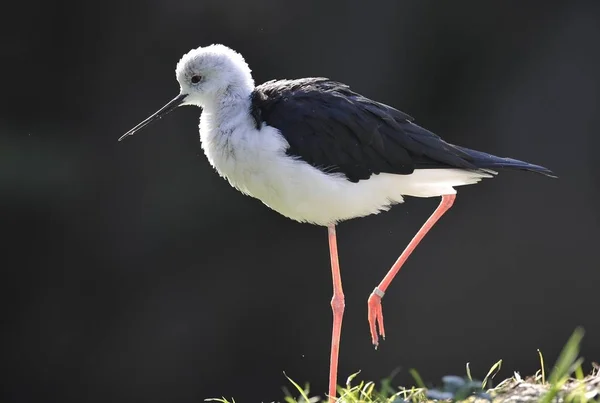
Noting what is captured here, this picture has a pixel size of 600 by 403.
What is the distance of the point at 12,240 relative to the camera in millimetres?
9461

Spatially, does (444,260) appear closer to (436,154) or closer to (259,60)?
(259,60)

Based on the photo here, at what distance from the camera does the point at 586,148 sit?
923 centimetres

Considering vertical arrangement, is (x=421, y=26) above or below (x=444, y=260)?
above

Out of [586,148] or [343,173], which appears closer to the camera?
[343,173]

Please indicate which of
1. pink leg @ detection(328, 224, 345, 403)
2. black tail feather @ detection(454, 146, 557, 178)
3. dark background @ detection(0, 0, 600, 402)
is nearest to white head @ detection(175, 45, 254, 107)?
pink leg @ detection(328, 224, 345, 403)

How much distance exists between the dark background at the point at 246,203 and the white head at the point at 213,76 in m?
3.91

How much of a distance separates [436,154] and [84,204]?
519 cm

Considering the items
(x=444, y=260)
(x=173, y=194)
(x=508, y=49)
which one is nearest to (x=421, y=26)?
(x=508, y=49)

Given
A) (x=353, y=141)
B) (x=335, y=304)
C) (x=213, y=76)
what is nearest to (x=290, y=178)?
(x=353, y=141)

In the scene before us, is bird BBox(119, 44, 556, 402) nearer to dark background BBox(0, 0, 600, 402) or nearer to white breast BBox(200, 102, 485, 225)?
white breast BBox(200, 102, 485, 225)

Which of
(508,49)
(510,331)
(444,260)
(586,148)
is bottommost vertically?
(510,331)

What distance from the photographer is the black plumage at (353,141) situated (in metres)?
4.92

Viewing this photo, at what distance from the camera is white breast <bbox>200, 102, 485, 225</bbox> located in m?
4.90

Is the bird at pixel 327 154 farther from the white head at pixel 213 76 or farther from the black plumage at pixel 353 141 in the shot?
the white head at pixel 213 76
